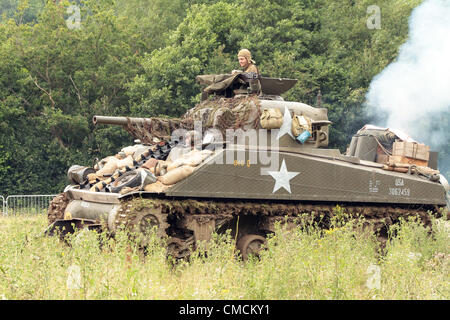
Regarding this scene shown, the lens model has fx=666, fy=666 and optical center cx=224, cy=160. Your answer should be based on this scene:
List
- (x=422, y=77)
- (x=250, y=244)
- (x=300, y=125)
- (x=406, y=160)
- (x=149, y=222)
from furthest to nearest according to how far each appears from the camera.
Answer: (x=422, y=77)
(x=406, y=160)
(x=300, y=125)
(x=250, y=244)
(x=149, y=222)

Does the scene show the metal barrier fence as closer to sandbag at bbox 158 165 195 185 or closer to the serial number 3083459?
sandbag at bbox 158 165 195 185

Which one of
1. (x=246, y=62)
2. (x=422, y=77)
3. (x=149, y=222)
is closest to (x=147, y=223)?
(x=149, y=222)

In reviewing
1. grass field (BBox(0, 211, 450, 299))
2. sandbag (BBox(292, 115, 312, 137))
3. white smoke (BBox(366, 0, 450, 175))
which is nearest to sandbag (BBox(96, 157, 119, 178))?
grass field (BBox(0, 211, 450, 299))

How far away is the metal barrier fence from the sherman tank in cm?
857

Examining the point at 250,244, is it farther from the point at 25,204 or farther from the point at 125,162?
the point at 25,204

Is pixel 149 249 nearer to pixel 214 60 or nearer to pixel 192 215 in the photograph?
pixel 192 215

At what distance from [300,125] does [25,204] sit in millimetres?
12119

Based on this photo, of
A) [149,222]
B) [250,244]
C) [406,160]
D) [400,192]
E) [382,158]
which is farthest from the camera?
[382,158]

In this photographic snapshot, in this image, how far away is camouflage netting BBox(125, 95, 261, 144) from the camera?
456 inches

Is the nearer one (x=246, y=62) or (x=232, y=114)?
(x=232, y=114)

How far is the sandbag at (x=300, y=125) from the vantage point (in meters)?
11.8

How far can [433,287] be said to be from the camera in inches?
310

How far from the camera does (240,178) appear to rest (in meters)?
10.4

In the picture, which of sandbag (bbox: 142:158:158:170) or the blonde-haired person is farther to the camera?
the blonde-haired person
